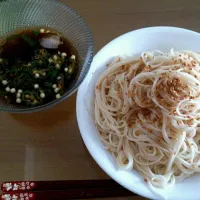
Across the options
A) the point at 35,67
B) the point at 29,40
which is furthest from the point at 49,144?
the point at 29,40

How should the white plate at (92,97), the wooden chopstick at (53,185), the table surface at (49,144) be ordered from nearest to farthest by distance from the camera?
the white plate at (92,97) → the wooden chopstick at (53,185) → the table surface at (49,144)

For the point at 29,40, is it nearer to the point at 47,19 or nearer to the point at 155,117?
the point at 47,19

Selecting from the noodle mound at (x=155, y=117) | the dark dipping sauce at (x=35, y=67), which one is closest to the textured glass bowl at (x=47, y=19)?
the dark dipping sauce at (x=35, y=67)

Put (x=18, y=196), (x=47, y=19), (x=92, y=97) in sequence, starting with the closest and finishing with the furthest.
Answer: (x=18, y=196) < (x=92, y=97) < (x=47, y=19)

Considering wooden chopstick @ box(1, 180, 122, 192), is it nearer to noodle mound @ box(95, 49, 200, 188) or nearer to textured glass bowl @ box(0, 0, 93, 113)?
noodle mound @ box(95, 49, 200, 188)

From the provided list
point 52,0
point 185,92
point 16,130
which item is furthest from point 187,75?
point 16,130

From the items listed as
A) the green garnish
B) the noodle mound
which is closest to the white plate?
the noodle mound

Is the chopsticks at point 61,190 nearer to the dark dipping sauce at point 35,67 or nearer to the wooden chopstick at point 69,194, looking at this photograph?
the wooden chopstick at point 69,194
